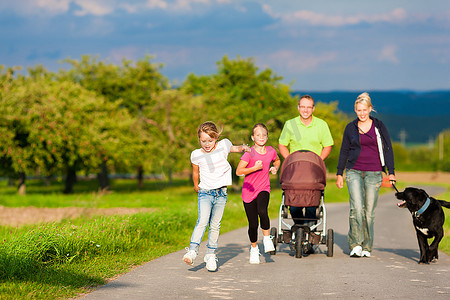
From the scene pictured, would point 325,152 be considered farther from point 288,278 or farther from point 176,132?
point 176,132

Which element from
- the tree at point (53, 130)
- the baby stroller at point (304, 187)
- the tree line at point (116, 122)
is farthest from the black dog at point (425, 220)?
the tree at point (53, 130)

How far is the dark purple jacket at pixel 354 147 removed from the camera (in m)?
8.56

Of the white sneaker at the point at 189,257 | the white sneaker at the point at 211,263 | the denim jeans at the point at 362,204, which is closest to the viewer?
the white sneaker at the point at 189,257

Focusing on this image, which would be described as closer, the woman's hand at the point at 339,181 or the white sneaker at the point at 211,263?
the white sneaker at the point at 211,263

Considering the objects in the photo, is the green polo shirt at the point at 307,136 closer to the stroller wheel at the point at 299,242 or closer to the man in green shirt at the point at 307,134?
the man in green shirt at the point at 307,134

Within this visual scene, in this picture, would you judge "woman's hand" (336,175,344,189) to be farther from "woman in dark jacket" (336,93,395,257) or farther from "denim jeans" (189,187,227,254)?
"denim jeans" (189,187,227,254)

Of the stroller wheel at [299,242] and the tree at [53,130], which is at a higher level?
the tree at [53,130]

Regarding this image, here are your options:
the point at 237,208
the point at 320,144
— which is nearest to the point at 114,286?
the point at 320,144

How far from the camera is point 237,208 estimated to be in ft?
53.7

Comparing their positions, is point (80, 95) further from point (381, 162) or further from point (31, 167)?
point (381, 162)

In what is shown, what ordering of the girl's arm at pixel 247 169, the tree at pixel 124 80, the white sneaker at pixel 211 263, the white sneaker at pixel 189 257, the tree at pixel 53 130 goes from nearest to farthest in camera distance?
the white sneaker at pixel 189 257, the white sneaker at pixel 211 263, the girl's arm at pixel 247 169, the tree at pixel 53 130, the tree at pixel 124 80

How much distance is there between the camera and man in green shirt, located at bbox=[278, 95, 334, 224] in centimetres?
856

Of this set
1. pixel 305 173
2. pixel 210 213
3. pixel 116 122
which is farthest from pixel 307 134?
pixel 116 122

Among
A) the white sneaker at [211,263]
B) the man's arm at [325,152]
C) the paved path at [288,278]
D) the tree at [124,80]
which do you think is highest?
the tree at [124,80]
